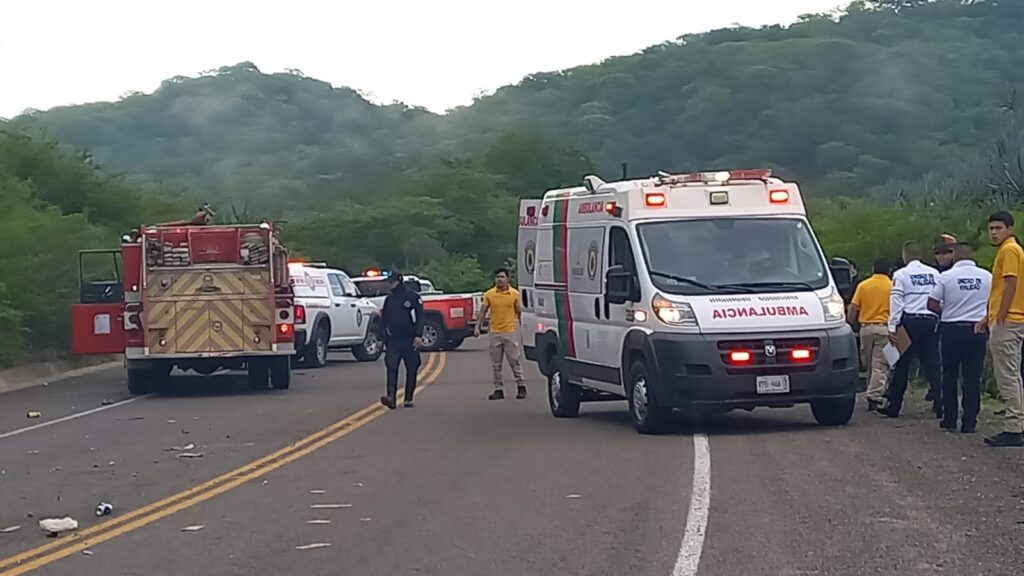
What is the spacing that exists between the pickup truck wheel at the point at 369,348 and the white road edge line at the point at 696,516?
19.3 meters

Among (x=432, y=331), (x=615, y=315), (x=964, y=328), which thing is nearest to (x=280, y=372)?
(x=615, y=315)

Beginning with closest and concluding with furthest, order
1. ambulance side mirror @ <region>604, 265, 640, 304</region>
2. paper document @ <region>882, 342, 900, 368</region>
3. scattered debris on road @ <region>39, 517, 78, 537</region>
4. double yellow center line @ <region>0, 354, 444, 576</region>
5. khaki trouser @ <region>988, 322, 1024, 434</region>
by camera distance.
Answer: double yellow center line @ <region>0, 354, 444, 576</region>, scattered debris on road @ <region>39, 517, 78, 537</region>, khaki trouser @ <region>988, 322, 1024, 434</region>, ambulance side mirror @ <region>604, 265, 640, 304</region>, paper document @ <region>882, 342, 900, 368</region>

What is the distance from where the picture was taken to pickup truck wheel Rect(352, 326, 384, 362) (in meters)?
33.4

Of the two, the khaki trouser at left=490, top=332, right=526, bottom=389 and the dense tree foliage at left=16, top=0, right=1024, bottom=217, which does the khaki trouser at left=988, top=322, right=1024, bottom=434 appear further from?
the dense tree foliage at left=16, top=0, right=1024, bottom=217

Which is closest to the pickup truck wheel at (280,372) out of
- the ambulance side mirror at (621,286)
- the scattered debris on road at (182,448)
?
the scattered debris on road at (182,448)

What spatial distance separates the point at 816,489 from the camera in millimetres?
11711

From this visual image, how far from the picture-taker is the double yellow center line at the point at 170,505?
1001 centimetres

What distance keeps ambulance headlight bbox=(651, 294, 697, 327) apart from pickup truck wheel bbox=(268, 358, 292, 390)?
34.4ft

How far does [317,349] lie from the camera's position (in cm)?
3098

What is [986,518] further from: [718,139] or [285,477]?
[718,139]

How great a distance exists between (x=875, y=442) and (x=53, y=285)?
68.3 feet

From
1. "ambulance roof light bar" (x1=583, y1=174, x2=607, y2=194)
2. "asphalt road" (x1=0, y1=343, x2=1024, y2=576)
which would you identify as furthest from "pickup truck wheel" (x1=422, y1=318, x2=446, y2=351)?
"ambulance roof light bar" (x1=583, y1=174, x2=607, y2=194)

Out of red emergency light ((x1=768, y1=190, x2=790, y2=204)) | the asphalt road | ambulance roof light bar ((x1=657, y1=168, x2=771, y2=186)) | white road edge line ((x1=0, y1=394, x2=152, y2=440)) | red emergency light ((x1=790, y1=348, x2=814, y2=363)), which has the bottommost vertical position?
white road edge line ((x1=0, y1=394, x2=152, y2=440))

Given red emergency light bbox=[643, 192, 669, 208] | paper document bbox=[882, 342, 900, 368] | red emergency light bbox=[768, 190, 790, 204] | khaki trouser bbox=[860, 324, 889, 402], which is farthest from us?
khaki trouser bbox=[860, 324, 889, 402]
